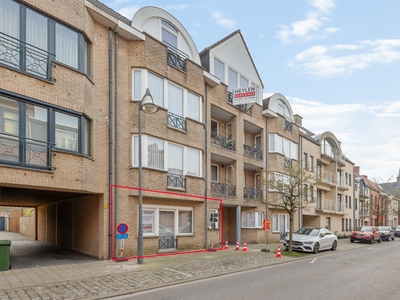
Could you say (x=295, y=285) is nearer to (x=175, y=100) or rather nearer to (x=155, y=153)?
(x=155, y=153)

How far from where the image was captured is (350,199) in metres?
46.1

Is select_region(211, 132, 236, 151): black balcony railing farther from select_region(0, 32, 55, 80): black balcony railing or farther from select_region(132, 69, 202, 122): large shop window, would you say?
select_region(0, 32, 55, 80): black balcony railing

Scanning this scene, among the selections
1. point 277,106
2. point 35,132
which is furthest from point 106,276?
point 277,106

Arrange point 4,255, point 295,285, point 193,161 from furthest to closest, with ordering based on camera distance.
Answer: point 193,161, point 4,255, point 295,285

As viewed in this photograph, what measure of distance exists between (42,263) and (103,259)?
7.09 ft

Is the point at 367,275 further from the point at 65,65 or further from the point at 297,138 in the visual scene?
the point at 297,138

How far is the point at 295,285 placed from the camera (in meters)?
10.2

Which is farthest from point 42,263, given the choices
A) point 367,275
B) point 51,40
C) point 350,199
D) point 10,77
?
point 350,199

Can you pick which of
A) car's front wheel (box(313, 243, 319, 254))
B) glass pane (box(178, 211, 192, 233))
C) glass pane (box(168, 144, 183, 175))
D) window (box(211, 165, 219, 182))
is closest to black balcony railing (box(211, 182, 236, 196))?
window (box(211, 165, 219, 182))

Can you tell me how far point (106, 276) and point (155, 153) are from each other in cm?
675

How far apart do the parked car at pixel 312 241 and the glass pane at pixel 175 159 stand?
778 centimetres

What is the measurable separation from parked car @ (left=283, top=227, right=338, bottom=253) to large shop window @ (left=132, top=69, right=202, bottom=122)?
873 centimetres

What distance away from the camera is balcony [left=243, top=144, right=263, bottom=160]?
24656 mm

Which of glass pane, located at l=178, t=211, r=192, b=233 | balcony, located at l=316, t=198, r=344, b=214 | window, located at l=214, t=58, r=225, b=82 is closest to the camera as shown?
glass pane, located at l=178, t=211, r=192, b=233
